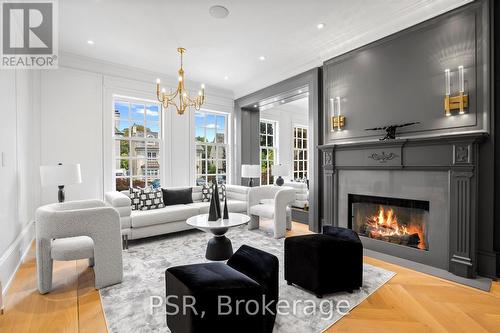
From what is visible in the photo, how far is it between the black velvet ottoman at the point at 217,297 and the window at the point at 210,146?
414 cm

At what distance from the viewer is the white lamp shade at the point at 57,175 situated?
314cm

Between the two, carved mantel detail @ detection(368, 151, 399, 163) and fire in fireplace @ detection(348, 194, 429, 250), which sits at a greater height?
carved mantel detail @ detection(368, 151, 399, 163)

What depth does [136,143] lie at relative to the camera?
202 inches

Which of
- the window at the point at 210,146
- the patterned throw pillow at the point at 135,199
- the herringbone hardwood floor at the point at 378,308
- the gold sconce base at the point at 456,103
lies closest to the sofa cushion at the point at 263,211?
the window at the point at 210,146

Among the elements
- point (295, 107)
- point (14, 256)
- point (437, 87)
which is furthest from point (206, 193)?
point (295, 107)

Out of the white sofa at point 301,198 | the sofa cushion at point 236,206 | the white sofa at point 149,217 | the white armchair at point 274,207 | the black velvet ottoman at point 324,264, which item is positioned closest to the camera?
the black velvet ottoman at point 324,264

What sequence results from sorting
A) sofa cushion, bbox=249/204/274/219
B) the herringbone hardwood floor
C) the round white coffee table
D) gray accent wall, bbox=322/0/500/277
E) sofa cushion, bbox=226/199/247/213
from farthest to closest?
sofa cushion, bbox=226/199/247/213 → sofa cushion, bbox=249/204/274/219 → the round white coffee table → gray accent wall, bbox=322/0/500/277 → the herringbone hardwood floor

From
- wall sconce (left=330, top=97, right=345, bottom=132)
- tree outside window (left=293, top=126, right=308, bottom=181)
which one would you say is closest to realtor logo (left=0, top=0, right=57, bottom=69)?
wall sconce (left=330, top=97, right=345, bottom=132)

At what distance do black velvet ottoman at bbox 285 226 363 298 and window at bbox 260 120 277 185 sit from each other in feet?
16.6

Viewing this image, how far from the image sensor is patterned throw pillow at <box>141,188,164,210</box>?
416 cm

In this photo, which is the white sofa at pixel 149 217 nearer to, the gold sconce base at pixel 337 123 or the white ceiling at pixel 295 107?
the gold sconce base at pixel 337 123

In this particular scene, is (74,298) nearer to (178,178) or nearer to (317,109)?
(178,178)

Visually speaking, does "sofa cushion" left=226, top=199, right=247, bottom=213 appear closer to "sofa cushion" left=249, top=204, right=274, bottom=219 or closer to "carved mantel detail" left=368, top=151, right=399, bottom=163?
"sofa cushion" left=249, top=204, right=274, bottom=219

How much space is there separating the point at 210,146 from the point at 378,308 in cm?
483
